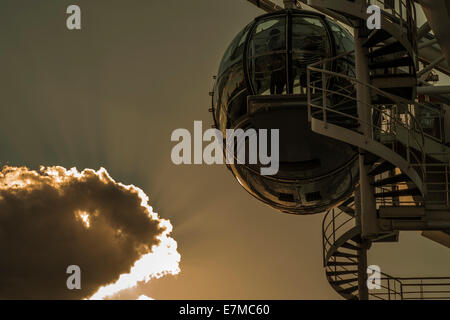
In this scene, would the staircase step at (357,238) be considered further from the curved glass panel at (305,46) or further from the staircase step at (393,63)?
the curved glass panel at (305,46)

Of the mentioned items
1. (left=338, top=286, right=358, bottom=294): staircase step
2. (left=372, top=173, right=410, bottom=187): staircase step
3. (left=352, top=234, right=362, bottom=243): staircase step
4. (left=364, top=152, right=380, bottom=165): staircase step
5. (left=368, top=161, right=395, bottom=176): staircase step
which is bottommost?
(left=338, top=286, right=358, bottom=294): staircase step

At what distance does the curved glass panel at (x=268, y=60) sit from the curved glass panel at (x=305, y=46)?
23 cm

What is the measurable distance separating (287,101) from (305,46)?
1340 millimetres

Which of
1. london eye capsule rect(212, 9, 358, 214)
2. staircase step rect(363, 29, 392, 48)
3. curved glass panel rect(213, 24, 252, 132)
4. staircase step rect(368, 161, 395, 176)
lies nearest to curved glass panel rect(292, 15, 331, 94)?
london eye capsule rect(212, 9, 358, 214)

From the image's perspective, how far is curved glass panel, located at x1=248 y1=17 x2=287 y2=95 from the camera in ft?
49.3

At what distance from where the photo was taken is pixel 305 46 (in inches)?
601

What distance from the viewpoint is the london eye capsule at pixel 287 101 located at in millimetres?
14977

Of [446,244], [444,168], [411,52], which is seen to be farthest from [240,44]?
[446,244]

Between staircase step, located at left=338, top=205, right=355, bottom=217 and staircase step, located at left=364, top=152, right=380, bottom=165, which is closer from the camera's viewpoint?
staircase step, located at left=364, top=152, right=380, bottom=165

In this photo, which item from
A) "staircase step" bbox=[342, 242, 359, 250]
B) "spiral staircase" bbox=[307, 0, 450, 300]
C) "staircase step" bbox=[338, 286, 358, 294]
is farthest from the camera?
"staircase step" bbox=[338, 286, 358, 294]

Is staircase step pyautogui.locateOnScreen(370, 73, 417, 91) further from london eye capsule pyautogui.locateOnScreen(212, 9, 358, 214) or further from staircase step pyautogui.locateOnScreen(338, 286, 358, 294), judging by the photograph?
staircase step pyautogui.locateOnScreen(338, 286, 358, 294)

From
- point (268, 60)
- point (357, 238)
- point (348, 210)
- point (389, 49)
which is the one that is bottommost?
point (357, 238)

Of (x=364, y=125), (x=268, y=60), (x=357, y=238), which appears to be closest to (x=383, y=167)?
(x=364, y=125)

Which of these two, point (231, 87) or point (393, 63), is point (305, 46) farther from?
point (393, 63)
